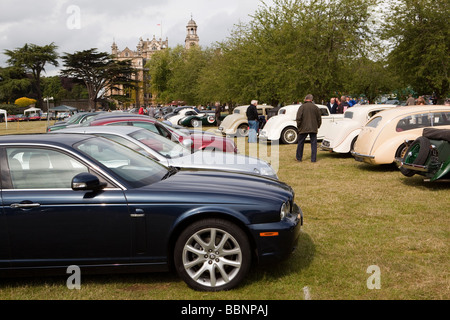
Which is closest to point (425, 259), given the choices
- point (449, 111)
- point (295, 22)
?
point (449, 111)

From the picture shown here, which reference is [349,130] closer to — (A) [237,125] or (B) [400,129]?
(B) [400,129]

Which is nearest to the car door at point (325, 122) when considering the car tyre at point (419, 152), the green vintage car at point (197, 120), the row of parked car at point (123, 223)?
the car tyre at point (419, 152)

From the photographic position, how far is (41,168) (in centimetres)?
447

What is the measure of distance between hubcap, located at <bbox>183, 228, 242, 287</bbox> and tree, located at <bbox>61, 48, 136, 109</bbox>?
247ft

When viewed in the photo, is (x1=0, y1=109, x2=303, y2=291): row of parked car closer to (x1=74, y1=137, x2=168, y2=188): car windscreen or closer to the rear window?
(x1=74, y1=137, x2=168, y2=188): car windscreen

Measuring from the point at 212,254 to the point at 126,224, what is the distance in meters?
0.87

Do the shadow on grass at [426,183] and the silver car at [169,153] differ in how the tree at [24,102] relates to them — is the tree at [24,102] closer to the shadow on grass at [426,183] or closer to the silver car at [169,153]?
the silver car at [169,153]

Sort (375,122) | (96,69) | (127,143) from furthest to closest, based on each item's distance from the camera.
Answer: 1. (96,69)
2. (375,122)
3. (127,143)

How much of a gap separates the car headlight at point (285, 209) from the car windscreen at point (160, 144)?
10.6ft

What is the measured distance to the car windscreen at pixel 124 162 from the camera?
4609 mm

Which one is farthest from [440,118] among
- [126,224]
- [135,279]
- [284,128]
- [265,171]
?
[126,224]

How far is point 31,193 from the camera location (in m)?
4.30

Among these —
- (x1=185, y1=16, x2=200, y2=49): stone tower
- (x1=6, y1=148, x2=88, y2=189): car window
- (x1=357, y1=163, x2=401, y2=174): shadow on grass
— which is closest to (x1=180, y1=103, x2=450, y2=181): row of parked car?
(x1=357, y1=163, x2=401, y2=174): shadow on grass

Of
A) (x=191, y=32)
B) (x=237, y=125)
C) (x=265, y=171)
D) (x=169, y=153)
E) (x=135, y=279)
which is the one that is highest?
(x=191, y=32)
